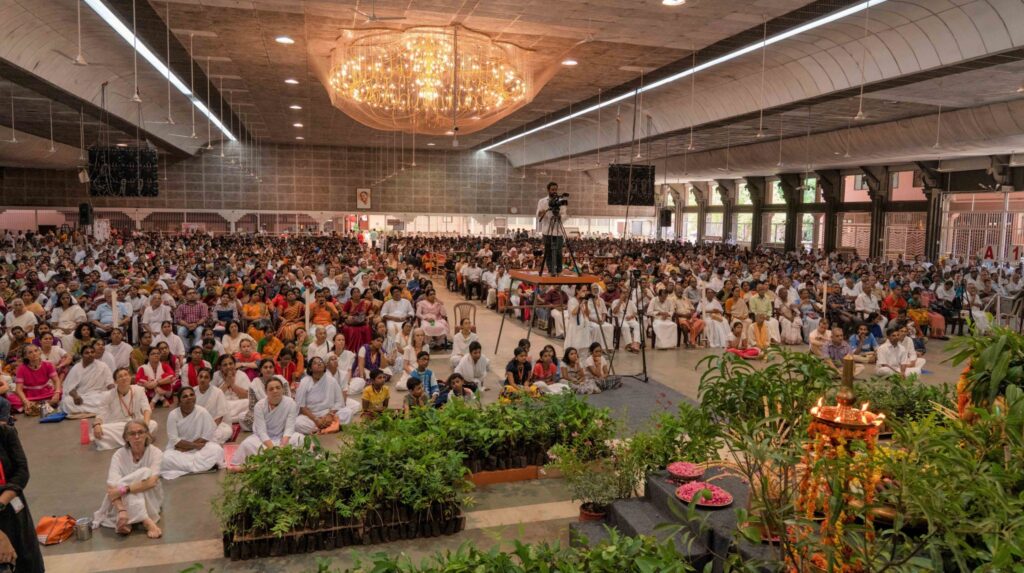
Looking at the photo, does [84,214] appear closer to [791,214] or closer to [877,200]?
[791,214]

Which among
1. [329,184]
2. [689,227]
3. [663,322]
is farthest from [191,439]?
[689,227]

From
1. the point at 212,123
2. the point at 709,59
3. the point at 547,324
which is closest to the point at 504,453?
the point at 547,324

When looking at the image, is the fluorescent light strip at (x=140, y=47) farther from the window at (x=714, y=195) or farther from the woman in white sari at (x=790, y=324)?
the window at (x=714, y=195)

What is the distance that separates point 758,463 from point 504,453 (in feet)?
11.0

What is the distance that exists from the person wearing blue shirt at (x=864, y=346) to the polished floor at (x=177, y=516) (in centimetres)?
601

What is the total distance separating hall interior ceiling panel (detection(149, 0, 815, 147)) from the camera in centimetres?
904

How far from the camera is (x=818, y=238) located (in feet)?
86.2

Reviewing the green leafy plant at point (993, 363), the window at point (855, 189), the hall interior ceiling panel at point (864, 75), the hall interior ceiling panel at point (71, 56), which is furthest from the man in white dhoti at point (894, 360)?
the window at point (855, 189)

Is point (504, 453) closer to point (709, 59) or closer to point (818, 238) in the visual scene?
point (709, 59)

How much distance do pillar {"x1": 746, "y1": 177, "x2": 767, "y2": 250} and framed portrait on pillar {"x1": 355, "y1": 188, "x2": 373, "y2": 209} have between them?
703 inches

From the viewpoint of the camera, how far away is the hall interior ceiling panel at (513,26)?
9039mm

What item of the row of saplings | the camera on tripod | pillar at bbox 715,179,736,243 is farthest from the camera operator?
pillar at bbox 715,179,736,243

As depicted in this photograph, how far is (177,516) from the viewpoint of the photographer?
16.5 ft

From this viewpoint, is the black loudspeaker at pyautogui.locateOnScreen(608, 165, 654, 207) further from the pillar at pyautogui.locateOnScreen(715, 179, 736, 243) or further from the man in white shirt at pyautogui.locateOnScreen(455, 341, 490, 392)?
the pillar at pyautogui.locateOnScreen(715, 179, 736, 243)
